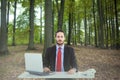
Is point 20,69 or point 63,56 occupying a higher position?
Answer: point 63,56

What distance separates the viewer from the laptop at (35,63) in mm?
5082

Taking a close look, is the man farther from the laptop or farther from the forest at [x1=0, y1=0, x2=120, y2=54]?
the forest at [x1=0, y1=0, x2=120, y2=54]

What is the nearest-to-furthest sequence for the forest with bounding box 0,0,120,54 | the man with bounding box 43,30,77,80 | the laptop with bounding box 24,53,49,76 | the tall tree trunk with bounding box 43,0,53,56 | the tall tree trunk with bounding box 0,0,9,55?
the laptop with bounding box 24,53,49,76 < the man with bounding box 43,30,77,80 < the tall tree trunk with bounding box 43,0,53,56 < the tall tree trunk with bounding box 0,0,9,55 < the forest with bounding box 0,0,120,54

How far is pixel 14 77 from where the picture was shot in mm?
11609

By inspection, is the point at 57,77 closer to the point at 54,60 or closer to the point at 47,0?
the point at 54,60

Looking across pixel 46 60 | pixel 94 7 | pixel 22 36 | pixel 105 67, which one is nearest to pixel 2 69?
pixel 105 67

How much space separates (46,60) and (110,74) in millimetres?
6852

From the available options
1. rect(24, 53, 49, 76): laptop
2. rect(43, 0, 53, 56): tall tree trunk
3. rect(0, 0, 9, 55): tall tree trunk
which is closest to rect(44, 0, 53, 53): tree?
rect(43, 0, 53, 56): tall tree trunk

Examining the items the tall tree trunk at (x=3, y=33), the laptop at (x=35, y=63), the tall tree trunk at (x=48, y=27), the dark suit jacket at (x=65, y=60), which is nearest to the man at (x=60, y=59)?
the dark suit jacket at (x=65, y=60)

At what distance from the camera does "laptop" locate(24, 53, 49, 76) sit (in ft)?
16.7

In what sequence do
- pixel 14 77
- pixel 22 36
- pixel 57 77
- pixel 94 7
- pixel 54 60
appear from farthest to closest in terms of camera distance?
pixel 94 7, pixel 22 36, pixel 14 77, pixel 54 60, pixel 57 77

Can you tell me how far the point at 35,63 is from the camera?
5098 mm

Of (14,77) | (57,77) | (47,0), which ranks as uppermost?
(47,0)

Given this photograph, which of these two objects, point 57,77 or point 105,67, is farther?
point 105,67
